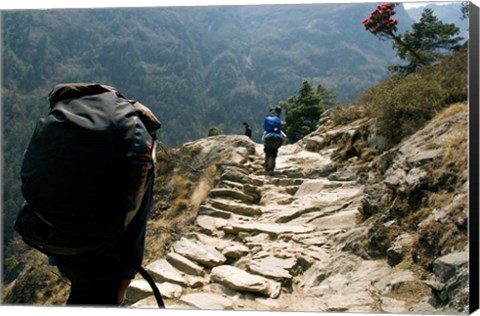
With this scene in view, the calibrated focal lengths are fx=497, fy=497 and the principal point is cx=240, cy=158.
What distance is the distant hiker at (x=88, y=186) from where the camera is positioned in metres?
1.77

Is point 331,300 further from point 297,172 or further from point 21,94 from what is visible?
point 21,94

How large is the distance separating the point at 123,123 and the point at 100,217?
0.35 meters

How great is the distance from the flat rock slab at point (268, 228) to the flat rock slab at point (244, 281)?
1.29m

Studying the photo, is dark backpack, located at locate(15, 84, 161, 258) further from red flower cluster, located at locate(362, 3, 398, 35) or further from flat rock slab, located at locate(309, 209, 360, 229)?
red flower cluster, located at locate(362, 3, 398, 35)

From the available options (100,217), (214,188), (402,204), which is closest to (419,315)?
(402,204)

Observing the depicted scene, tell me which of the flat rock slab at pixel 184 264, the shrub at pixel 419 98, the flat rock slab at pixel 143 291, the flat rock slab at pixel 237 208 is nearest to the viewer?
the flat rock slab at pixel 143 291

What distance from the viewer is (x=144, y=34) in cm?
12212

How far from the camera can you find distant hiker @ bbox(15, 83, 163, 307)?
177 centimetres

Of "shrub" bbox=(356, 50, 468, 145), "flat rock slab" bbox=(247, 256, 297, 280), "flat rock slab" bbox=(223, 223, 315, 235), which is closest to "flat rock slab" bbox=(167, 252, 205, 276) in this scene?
"flat rock slab" bbox=(247, 256, 297, 280)

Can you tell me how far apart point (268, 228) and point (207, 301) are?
2222 millimetres

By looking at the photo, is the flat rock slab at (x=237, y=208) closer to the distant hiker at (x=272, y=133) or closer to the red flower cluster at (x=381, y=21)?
the distant hiker at (x=272, y=133)

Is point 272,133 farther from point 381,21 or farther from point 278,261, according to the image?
point 278,261

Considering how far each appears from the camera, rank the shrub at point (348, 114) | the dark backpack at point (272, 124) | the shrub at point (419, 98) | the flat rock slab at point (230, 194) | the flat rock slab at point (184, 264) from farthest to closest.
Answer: the shrub at point (348, 114)
the dark backpack at point (272, 124)
the flat rock slab at point (230, 194)
the shrub at point (419, 98)
the flat rock slab at point (184, 264)

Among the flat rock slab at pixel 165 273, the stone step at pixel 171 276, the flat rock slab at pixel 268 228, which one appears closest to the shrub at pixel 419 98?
the flat rock slab at pixel 268 228
